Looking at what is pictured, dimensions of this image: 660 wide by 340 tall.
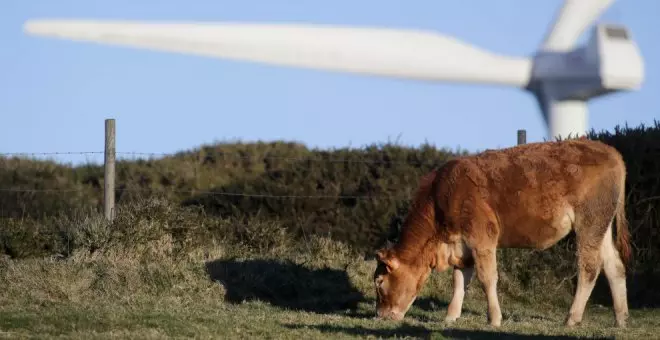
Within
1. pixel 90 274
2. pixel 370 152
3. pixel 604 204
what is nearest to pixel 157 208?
pixel 90 274

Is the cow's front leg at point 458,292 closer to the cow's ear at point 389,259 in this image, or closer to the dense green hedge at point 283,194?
the cow's ear at point 389,259

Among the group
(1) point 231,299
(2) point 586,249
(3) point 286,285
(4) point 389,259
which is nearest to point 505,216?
(2) point 586,249

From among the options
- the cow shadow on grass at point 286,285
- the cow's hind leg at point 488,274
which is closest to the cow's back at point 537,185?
the cow's hind leg at point 488,274

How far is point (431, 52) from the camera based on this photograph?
19.6 m

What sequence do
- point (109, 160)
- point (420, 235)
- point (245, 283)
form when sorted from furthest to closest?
point (109, 160) → point (245, 283) → point (420, 235)

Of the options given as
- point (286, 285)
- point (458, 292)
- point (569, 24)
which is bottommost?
point (286, 285)

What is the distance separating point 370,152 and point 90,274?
15.5m

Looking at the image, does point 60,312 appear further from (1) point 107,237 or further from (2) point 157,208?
(2) point 157,208

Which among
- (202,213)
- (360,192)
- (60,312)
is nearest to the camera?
(60,312)

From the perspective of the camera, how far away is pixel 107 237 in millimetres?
14711

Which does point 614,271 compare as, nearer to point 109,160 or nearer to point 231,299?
point 231,299

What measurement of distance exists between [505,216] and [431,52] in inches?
316

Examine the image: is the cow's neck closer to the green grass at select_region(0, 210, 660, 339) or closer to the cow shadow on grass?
the green grass at select_region(0, 210, 660, 339)

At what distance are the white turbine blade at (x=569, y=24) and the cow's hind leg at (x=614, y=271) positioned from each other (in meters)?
9.93
